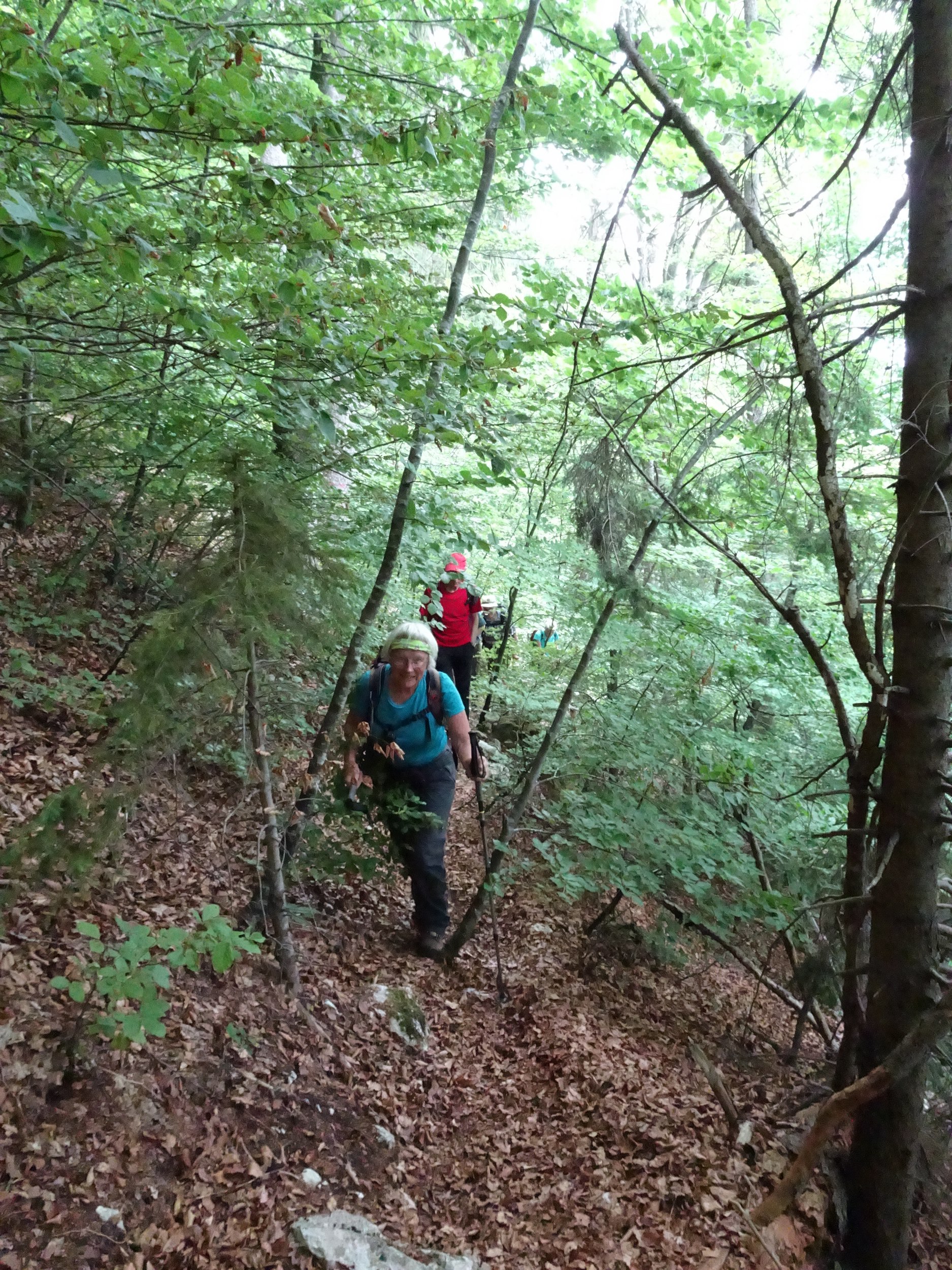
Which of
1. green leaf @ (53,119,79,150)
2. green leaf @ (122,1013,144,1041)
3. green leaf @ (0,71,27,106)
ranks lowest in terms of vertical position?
green leaf @ (122,1013,144,1041)

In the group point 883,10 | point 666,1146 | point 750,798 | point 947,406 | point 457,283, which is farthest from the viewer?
point 750,798

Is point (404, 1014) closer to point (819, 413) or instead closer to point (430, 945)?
point (430, 945)

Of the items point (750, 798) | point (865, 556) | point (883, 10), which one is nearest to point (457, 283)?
point (883, 10)

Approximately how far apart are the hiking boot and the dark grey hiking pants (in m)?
0.31

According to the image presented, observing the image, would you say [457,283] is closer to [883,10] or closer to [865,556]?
[883,10]

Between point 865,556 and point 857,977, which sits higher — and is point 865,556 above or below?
above

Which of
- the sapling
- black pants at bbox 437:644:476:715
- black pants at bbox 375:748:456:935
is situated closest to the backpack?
black pants at bbox 375:748:456:935

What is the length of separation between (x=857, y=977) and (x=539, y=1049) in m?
2.23

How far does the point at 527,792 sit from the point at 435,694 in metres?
1.21

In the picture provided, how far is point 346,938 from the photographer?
509 centimetres

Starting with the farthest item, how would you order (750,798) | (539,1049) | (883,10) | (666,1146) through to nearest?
(750,798) → (539,1049) → (666,1146) → (883,10)

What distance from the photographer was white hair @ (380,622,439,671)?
4.64m

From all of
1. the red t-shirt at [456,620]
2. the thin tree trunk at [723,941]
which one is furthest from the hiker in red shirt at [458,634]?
the thin tree trunk at [723,941]

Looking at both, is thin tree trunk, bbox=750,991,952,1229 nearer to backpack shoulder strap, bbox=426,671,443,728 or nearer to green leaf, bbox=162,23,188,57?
backpack shoulder strap, bbox=426,671,443,728
